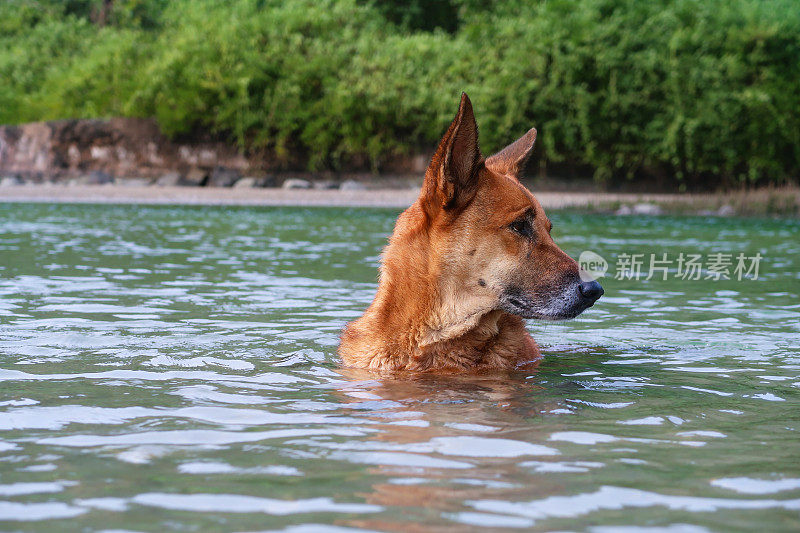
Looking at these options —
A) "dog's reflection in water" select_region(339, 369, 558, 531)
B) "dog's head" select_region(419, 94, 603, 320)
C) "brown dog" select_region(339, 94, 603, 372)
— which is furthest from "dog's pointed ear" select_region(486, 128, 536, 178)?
"dog's reflection in water" select_region(339, 369, 558, 531)

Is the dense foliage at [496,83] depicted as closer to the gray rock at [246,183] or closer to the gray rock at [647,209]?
the gray rock at [246,183]

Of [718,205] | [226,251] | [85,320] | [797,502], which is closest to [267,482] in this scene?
[797,502]

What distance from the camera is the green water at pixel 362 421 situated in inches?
136

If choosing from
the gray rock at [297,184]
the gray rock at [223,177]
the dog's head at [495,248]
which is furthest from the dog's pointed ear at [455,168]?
the gray rock at [223,177]

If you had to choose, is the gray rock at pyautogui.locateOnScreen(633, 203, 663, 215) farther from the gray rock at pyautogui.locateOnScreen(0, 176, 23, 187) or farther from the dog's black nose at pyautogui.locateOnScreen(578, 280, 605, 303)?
the dog's black nose at pyautogui.locateOnScreen(578, 280, 605, 303)

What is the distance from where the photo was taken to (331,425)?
4.69m

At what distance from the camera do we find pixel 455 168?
5.34 m

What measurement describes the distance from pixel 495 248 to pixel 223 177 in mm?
27193

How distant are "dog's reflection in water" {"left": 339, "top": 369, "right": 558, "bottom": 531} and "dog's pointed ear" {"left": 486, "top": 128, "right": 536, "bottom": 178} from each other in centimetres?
124

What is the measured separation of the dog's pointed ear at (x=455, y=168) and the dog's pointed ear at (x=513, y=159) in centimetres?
58

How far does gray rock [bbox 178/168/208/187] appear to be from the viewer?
31.6 metres

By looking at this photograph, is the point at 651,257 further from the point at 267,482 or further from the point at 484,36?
the point at 484,36

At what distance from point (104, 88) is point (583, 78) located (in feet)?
56.3

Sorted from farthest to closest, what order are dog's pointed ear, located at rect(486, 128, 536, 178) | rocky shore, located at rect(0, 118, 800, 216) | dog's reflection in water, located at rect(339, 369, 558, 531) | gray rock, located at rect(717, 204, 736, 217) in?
rocky shore, located at rect(0, 118, 800, 216) → gray rock, located at rect(717, 204, 736, 217) → dog's pointed ear, located at rect(486, 128, 536, 178) → dog's reflection in water, located at rect(339, 369, 558, 531)
